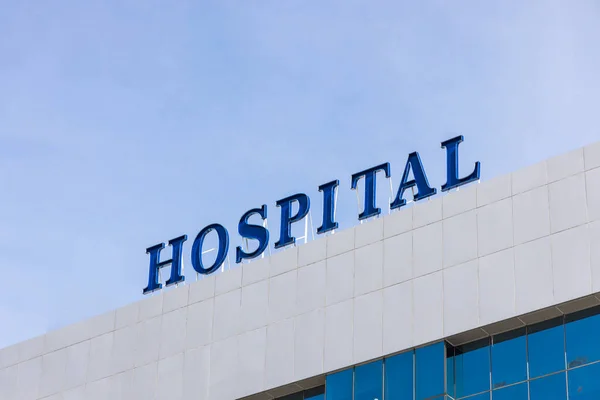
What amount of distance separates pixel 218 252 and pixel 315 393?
7.93 metres

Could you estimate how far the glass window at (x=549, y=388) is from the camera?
45250 mm

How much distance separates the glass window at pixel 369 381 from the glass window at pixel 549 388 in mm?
5246

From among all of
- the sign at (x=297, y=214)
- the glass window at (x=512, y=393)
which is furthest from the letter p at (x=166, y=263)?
the glass window at (x=512, y=393)

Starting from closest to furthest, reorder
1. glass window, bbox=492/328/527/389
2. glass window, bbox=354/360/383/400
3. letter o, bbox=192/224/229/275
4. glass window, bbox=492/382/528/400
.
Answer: glass window, bbox=492/382/528/400, glass window, bbox=492/328/527/389, glass window, bbox=354/360/383/400, letter o, bbox=192/224/229/275

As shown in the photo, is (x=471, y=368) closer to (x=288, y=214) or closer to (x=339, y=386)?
(x=339, y=386)

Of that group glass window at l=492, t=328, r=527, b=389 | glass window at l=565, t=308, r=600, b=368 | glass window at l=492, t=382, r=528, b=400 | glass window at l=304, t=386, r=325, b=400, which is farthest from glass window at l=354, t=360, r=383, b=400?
glass window at l=565, t=308, r=600, b=368

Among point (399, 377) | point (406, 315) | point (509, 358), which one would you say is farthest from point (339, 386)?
point (509, 358)

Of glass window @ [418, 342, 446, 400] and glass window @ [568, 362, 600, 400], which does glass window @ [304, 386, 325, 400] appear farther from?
glass window @ [568, 362, 600, 400]

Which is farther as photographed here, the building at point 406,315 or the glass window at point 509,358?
the glass window at point 509,358

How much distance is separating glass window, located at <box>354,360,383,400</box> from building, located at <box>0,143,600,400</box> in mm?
44

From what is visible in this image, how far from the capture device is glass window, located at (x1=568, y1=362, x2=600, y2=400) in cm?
4453

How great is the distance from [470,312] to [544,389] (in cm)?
343

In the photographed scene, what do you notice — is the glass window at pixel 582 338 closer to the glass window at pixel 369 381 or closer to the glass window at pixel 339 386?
the glass window at pixel 369 381

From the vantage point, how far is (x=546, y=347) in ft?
152
